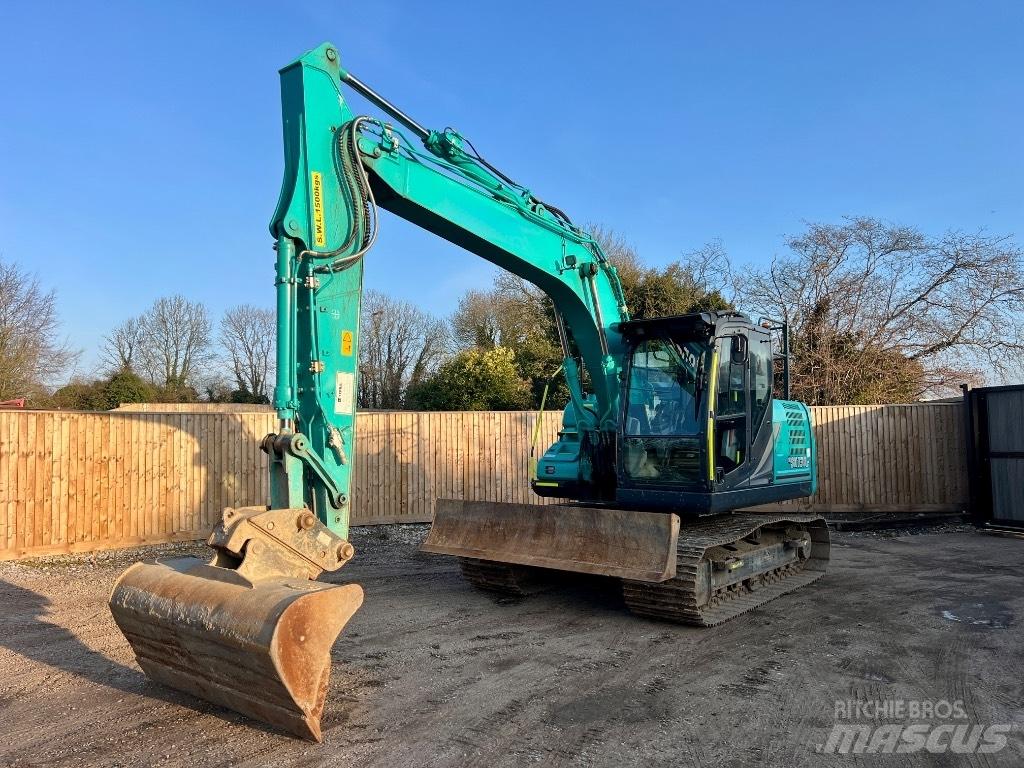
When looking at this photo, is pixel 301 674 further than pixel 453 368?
No

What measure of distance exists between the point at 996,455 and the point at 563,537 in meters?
9.37

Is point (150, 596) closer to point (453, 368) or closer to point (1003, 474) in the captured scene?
point (1003, 474)

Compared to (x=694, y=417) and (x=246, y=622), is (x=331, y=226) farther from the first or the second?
(x=694, y=417)

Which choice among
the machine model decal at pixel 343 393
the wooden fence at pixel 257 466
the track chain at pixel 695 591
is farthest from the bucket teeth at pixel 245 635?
the wooden fence at pixel 257 466

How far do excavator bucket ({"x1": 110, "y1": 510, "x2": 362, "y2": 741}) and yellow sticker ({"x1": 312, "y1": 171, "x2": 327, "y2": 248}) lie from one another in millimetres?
1872

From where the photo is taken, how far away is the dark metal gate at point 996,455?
11648 millimetres

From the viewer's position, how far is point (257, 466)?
1085cm

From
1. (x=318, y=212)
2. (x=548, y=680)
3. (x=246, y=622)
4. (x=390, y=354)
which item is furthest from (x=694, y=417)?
(x=390, y=354)

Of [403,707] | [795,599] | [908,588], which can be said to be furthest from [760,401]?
[403,707]

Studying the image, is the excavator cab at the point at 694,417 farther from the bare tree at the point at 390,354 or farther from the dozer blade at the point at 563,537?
the bare tree at the point at 390,354

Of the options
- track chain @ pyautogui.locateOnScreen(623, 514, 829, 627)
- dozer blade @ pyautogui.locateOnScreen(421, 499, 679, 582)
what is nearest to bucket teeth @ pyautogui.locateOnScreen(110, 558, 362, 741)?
dozer blade @ pyautogui.locateOnScreen(421, 499, 679, 582)

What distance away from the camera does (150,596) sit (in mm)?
4125

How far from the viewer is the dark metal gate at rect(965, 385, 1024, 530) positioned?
1165 centimetres

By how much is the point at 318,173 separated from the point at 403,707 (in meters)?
3.52
